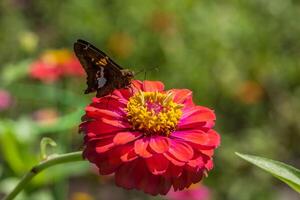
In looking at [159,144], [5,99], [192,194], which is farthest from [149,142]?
[5,99]

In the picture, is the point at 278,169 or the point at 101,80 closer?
the point at 278,169

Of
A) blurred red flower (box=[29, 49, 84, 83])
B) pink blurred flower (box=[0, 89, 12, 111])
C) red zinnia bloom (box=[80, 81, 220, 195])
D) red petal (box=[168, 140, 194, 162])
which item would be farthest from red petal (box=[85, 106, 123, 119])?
pink blurred flower (box=[0, 89, 12, 111])

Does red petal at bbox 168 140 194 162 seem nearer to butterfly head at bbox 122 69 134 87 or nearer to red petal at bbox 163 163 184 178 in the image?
red petal at bbox 163 163 184 178

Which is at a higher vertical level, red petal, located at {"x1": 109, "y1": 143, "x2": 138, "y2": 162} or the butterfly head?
the butterfly head

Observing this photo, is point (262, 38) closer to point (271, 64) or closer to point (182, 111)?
point (271, 64)

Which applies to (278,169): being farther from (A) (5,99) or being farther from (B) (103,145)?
(A) (5,99)

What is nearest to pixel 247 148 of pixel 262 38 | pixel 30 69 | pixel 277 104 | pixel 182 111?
pixel 277 104
